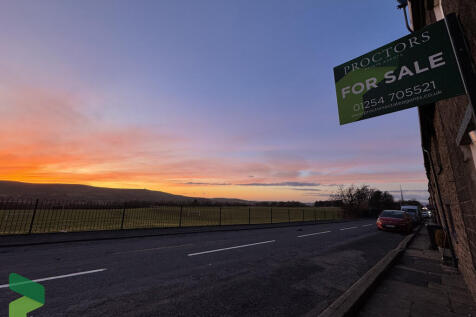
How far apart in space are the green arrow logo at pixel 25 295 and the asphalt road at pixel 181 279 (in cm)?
12

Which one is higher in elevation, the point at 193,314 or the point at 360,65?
the point at 360,65

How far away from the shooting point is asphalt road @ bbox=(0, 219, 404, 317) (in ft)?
11.4

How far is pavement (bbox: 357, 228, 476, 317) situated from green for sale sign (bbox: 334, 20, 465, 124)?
349 cm

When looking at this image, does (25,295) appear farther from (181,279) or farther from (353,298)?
(353,298)

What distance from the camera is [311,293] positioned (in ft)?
13.9

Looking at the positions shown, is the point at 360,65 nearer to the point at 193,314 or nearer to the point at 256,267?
the point at 193,314

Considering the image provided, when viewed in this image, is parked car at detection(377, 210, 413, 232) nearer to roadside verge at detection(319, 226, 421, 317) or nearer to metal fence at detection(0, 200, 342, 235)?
roadside verge at detection(319, 226, 421, 317)

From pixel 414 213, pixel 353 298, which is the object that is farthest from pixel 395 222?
pixel 353 298

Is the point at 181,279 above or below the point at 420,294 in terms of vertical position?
above

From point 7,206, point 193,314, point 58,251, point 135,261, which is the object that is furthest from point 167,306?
point 7,206

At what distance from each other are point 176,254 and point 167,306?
3.88m

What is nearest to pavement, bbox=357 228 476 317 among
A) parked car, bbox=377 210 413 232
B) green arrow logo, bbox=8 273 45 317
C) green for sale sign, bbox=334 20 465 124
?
green for sale sign, bbox=334 20 465 124

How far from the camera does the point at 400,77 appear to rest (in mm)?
2244

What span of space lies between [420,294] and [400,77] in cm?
482
